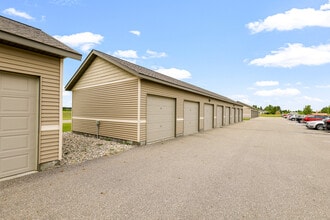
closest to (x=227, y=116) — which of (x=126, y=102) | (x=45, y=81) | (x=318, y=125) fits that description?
(x=318, y=125)

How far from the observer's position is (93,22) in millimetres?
11812

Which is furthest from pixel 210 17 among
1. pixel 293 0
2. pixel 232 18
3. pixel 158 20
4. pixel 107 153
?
pixel 107 153

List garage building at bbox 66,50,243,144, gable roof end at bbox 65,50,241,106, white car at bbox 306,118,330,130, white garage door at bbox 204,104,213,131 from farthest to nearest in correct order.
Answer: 1. white car at bbox 306,118,330,130
2. white garage door at bbox 204,104,213,131
3. garage building at bbox 66,50,243,144
4. gable roof end at bbox 65,50,241,106

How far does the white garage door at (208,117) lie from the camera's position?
15721 mm

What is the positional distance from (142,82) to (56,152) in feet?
15.6

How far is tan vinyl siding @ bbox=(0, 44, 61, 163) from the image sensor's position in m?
4.21

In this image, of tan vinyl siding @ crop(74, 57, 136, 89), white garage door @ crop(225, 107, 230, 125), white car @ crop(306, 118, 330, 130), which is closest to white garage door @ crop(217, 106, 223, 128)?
white garage door @ crop(225, 107, 230, 125)

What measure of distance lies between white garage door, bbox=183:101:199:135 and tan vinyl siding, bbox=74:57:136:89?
5.49 m

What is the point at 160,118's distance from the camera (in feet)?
32.2

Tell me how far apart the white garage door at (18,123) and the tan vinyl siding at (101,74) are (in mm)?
4569

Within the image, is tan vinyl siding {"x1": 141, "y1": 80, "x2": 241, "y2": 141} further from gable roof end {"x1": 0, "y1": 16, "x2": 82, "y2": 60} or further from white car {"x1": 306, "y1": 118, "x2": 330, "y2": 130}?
white car {"x1": 306, "y1": 118, "x2": 330, "y2": 130}

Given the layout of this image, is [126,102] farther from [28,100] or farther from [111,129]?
[28,100]

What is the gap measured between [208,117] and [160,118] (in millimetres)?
8205

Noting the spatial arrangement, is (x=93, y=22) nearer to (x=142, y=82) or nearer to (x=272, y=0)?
(x=142, y=82)
